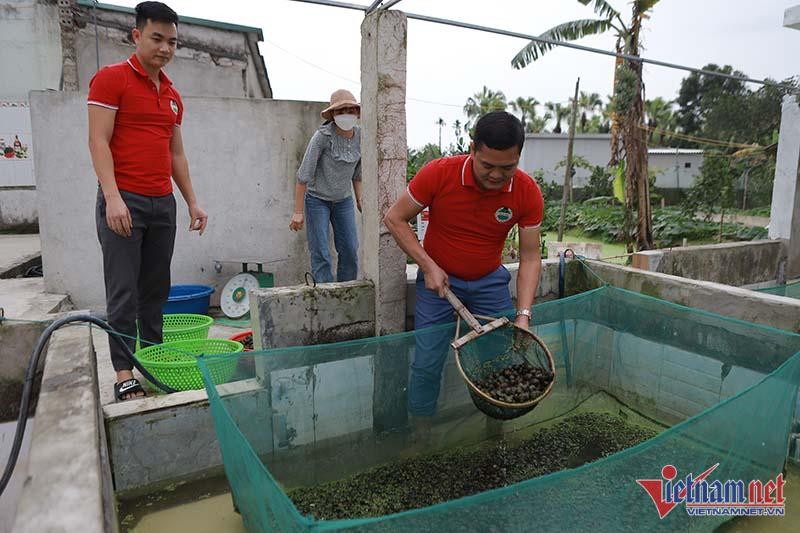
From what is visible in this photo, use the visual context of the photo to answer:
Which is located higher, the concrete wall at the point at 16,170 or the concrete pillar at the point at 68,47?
the concrete pillar at the point at 68,47

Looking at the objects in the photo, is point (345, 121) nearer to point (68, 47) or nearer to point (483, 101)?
point (68, 47)

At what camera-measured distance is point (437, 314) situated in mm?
3064

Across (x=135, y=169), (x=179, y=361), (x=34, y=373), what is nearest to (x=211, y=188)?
(x=135, y=169)

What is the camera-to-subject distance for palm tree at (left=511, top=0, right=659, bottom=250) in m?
10.3

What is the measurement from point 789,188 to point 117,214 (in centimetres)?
850

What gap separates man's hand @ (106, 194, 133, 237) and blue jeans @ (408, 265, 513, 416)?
1580mm

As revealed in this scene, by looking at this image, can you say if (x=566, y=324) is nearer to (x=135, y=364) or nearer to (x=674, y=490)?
(x=674, y=490)

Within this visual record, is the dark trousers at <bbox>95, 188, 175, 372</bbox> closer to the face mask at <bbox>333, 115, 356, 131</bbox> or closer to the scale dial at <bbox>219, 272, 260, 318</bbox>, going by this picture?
the face mask at <bbox>333, 115, 356, 131</bbox>

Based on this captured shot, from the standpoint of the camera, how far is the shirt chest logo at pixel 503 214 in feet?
9.60

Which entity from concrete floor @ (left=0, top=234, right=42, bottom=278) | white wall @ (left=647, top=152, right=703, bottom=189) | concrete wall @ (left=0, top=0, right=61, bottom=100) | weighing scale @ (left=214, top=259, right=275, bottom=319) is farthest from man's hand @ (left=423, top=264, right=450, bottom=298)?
white wall @ (left=647, top=152, right=703, bottom=189)

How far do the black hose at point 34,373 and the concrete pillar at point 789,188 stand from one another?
811cm

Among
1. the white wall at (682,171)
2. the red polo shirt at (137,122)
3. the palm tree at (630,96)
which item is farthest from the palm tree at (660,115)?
the red polo shirt at (137,122)

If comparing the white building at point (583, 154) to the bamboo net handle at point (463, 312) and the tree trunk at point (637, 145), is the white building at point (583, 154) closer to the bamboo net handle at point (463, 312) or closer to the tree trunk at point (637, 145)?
the tree trunk at point (637, 145)

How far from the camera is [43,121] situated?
489cm
